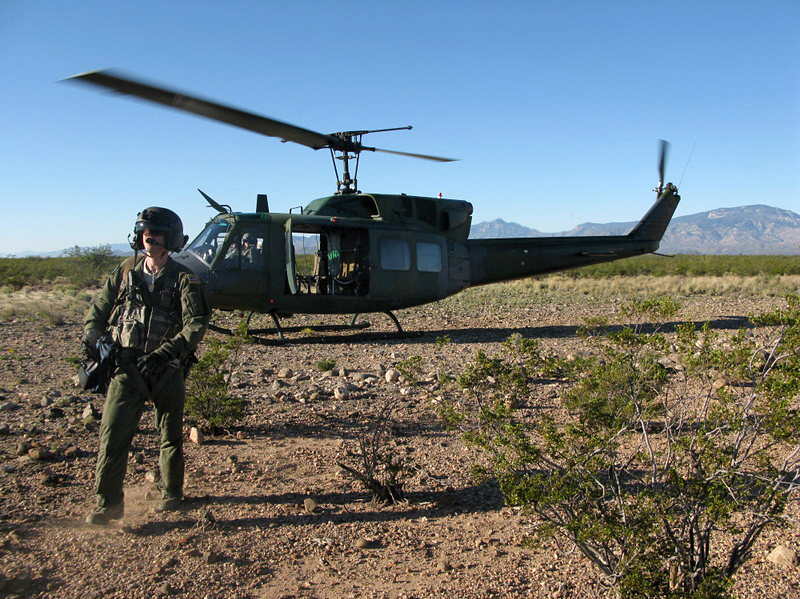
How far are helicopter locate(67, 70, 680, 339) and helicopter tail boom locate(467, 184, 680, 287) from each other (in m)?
0.02

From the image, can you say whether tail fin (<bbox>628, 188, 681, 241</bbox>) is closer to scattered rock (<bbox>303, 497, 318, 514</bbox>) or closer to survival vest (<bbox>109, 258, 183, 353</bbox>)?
scattered rock (<bbox>303, 497, 318, 514</bbox>)

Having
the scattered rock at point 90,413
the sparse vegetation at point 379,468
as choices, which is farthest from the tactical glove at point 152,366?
the scattered rock at point 90,413

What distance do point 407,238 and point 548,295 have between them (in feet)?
38.9

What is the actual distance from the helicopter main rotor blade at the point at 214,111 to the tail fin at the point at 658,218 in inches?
330

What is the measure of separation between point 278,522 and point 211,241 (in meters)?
7.60

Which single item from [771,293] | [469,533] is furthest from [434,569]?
[771,293]

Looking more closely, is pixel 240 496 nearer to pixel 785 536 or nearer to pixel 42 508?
pixel 42 508

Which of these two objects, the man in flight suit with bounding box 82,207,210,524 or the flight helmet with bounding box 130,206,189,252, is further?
the flight helmet with bounding box 130,206,189,252

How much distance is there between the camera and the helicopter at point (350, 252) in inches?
431

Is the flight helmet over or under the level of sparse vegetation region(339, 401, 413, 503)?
over

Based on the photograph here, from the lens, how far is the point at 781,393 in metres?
3.24

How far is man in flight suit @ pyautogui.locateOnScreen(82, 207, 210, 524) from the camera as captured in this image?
163 inches

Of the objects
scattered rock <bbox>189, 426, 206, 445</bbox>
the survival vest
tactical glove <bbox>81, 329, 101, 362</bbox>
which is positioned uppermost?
the survival vest

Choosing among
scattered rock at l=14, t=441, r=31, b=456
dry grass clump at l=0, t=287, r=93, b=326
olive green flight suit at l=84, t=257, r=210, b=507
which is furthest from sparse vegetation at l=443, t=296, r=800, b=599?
dry grass clump at l=0, t=287, r=93, b=326
